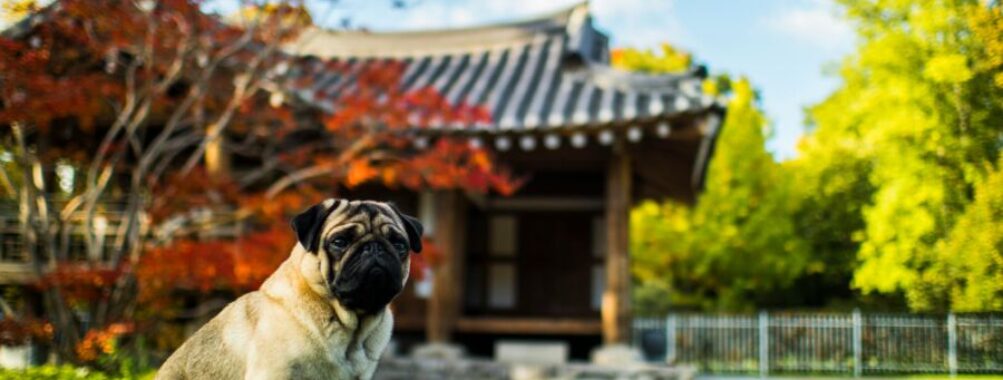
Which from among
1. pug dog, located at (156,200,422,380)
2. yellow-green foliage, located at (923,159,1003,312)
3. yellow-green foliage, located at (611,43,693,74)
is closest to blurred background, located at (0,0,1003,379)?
yellow-green foliage, located at (923,159,1003,312)

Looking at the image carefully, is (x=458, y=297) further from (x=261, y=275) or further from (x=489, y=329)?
(x=261, y=275)

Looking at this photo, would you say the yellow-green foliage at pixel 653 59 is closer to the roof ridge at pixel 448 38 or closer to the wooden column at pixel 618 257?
the roof ridge at pixel 448 38

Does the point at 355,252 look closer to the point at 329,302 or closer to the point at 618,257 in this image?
the point at 329,302

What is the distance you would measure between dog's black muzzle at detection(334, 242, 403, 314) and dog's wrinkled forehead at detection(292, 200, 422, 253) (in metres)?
0.13

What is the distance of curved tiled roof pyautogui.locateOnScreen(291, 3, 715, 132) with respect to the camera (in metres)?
13.1

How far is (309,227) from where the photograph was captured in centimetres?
386

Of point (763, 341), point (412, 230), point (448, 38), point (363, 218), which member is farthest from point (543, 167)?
point (363, 218)

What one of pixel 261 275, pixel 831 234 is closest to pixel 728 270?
pixel 261 275

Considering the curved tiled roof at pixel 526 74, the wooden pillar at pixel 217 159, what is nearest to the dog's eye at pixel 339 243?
the curved tiled roof at pixel 526 74

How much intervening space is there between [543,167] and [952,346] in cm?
1041

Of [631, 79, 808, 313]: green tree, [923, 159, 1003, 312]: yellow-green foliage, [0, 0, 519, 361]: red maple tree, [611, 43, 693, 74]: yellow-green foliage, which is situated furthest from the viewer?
[611, 43, 693, 74]: yellow-green foliage

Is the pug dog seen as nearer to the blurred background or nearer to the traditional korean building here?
the blurred background

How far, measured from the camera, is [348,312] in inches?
152

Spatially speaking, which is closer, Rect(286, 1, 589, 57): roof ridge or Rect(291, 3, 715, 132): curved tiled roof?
Rect(291, 3, 715, 132): curved tiled roof
